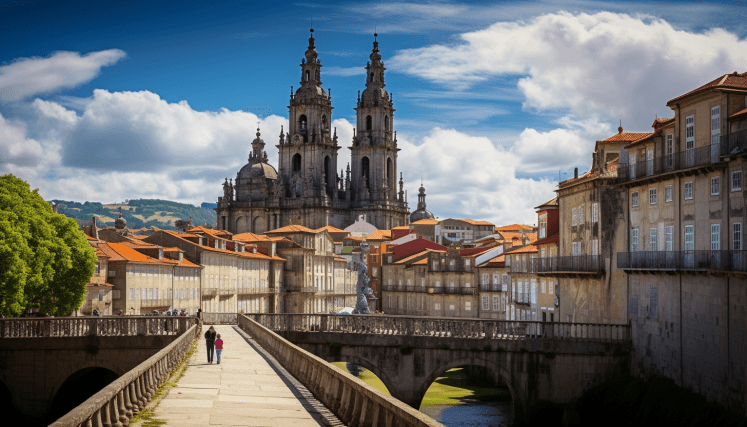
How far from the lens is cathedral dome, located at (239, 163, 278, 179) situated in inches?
6964

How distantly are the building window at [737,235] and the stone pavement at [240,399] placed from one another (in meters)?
20.0

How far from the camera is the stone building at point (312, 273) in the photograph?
400ft

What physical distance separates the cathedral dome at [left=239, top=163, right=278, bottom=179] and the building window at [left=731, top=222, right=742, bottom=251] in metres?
142

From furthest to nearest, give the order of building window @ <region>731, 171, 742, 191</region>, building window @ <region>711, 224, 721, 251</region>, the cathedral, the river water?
the cathedral, the river water, building window @ <region>711, 224, 721, 251</region>, building window @ <region>731, 171, 742, 191</region>

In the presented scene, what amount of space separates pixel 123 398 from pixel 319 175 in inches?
6201

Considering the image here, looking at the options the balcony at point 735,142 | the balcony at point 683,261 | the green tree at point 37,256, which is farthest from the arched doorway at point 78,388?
the balcony at point 735,142

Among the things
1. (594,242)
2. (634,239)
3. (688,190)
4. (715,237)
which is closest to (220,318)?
(594,242)

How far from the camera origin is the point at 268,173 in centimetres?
17875

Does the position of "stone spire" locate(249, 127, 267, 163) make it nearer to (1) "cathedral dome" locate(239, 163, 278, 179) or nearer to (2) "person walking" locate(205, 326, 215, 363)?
(1) "cathedral dome" locate(239, 163, 278, 179)

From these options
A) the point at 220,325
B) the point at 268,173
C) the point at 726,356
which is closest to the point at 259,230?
the point at 268,173

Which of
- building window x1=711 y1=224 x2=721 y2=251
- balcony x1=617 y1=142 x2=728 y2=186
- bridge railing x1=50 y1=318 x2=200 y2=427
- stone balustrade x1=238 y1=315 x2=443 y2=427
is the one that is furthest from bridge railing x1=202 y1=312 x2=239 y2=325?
bridge railing x1=50 y1=318 x2=200 y2=427

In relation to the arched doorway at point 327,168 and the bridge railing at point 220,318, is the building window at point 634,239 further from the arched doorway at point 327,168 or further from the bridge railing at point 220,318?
the arched doorway at point 327,168

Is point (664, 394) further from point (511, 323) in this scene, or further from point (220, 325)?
point (220, 325)

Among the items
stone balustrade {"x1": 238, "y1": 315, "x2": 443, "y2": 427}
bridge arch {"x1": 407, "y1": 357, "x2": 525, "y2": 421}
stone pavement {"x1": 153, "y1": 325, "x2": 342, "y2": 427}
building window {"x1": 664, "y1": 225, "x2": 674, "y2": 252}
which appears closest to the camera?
stone balustrade {"x1": 238, "y1": 315, "x2": 443, "y2": 427}
